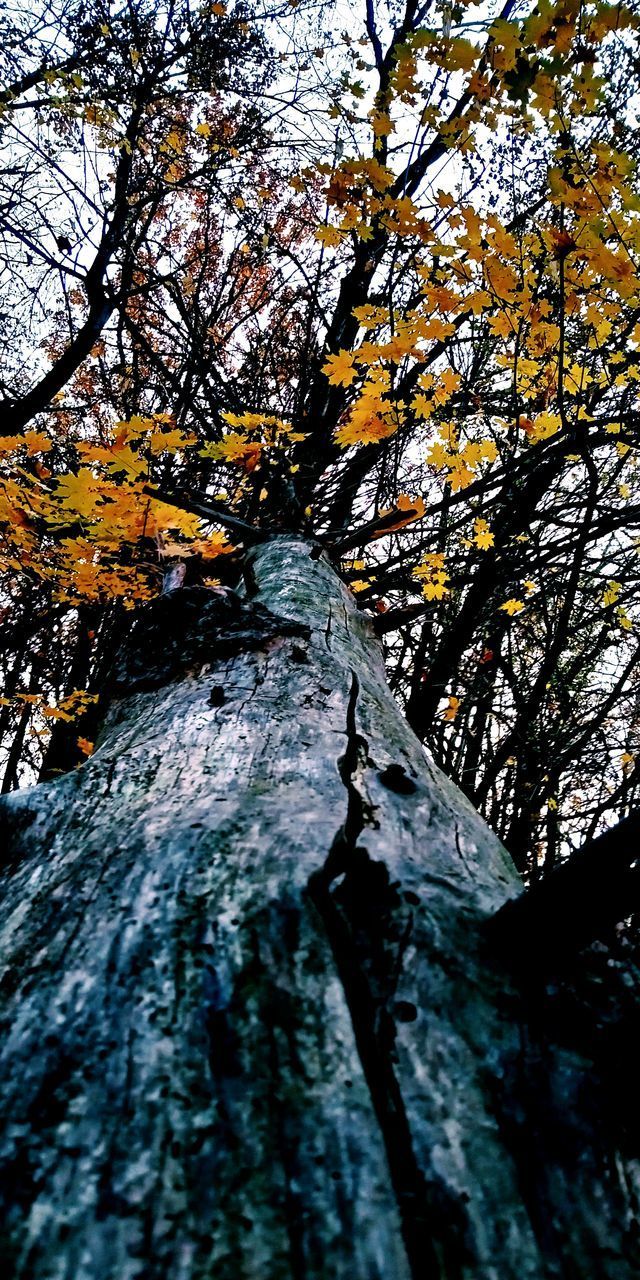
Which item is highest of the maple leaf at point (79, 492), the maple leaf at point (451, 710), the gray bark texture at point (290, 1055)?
the maple leaf at point (451, 710)

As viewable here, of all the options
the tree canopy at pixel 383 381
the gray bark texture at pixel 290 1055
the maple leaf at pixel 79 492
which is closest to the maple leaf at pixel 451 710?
the tree canopy at pixel 383 381

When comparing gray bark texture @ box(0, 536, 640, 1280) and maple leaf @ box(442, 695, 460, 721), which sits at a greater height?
maple leaf @ box(442, 695, 460, 721)

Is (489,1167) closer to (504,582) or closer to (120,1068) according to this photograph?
(120,1068)

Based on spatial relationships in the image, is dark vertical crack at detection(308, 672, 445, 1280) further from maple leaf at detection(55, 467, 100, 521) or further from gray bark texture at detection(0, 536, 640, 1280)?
maple leaf at detection(55, 467, 100, 521)

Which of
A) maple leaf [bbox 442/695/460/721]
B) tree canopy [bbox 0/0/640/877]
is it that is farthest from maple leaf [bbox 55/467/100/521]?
maple leaf [bbox 442/695/460/721]

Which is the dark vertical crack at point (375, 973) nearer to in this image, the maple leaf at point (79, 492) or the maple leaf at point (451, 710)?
the maple leaf at point (79, 492)

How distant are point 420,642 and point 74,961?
4858mm

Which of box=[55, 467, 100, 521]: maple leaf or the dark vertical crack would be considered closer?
the dark vertical crack

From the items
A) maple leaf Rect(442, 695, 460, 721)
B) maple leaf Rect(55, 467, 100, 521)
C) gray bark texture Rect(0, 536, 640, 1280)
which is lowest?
gray bark texture Rect(0, 536, 640, 1280)

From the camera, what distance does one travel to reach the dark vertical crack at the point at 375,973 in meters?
0.41

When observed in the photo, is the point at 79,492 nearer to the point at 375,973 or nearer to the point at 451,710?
the point at 375,973

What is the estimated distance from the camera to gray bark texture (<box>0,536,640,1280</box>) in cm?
40

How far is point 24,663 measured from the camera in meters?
8.36

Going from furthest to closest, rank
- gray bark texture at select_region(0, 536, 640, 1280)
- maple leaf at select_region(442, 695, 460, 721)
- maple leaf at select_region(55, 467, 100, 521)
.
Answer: maple leaf at select_region(442, 695, 460, 721) → maple leaf at select_region(55, 467, 100, 521) → gray bark texture at select_region(0, 536, 640, 1280)
